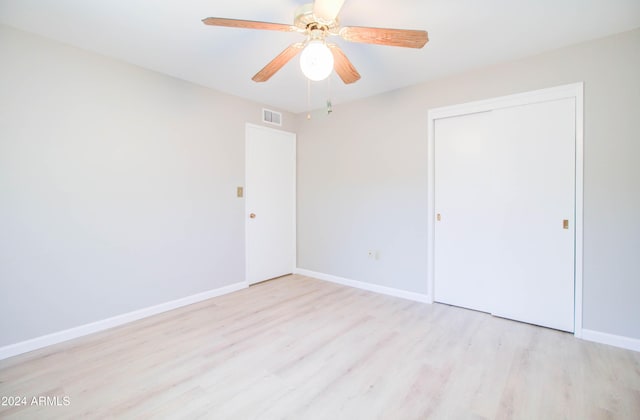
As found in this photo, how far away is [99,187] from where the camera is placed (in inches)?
103

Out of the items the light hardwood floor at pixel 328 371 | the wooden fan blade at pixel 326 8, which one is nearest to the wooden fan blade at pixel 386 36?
the wooden fan blade at pixel 326 8

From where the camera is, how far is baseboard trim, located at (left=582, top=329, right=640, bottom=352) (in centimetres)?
Result: 228

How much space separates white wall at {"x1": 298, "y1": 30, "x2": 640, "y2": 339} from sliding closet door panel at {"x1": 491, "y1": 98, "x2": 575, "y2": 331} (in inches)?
5.6

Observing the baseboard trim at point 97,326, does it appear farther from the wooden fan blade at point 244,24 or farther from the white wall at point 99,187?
the wooden fan blade at point 244,24

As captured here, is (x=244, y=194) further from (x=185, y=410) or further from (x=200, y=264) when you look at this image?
(x=185, y=410)

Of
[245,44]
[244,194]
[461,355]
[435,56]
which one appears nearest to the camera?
[461,355]

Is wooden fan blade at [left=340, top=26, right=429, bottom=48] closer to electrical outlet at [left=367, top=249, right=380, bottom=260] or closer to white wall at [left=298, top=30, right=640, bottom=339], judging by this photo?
white wall at [left=298, top=30, right=640, bottom=339]

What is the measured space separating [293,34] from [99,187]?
215cm

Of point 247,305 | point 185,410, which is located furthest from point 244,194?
point 185,410

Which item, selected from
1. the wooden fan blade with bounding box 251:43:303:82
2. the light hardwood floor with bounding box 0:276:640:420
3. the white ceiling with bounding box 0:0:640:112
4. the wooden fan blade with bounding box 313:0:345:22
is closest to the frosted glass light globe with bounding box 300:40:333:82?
the wooden fan blade with bounding box 313:0:345:22

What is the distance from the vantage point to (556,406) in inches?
66.6

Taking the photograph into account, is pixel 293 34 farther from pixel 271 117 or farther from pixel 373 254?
pixel 373 254

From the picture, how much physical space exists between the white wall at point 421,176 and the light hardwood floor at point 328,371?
65cm

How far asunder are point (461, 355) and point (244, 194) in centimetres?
296
